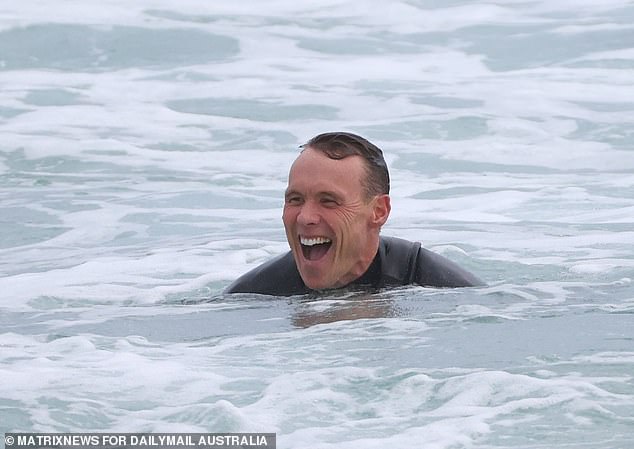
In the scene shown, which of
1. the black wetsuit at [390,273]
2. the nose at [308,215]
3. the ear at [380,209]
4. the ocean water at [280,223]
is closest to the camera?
the ocean water at [280,223]

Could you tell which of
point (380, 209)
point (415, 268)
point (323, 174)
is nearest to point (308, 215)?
point (323, 174)

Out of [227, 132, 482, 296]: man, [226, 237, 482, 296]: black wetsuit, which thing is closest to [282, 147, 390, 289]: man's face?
[227, 132, 482, 296]: man

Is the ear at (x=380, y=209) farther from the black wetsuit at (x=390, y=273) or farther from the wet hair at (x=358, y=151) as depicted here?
the black wetsuit at (x=390, y=273)

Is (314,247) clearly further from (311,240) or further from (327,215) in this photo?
(327,215)

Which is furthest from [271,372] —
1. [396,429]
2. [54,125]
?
[54,125]

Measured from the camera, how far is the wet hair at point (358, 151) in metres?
6.37

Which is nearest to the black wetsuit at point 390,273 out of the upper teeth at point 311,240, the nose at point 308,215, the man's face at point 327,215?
the man's face at point 327,215

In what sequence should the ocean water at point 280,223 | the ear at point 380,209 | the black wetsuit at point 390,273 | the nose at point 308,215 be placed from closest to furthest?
the ocean water at point 280,223 → the nose at point 308,215 → the ear at point 380,209 → the black wetsuit at point 390,273

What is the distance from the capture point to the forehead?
6.31 metres

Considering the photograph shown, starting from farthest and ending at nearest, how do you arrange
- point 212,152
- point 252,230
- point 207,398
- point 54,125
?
point 54,125 → point 212,152 → point 252,230 → point 207,398

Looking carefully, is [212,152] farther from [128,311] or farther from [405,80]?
[128,311]

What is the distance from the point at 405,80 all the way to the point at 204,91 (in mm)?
2291

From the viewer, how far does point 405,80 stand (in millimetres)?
15984

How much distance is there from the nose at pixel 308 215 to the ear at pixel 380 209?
0.98 feet
